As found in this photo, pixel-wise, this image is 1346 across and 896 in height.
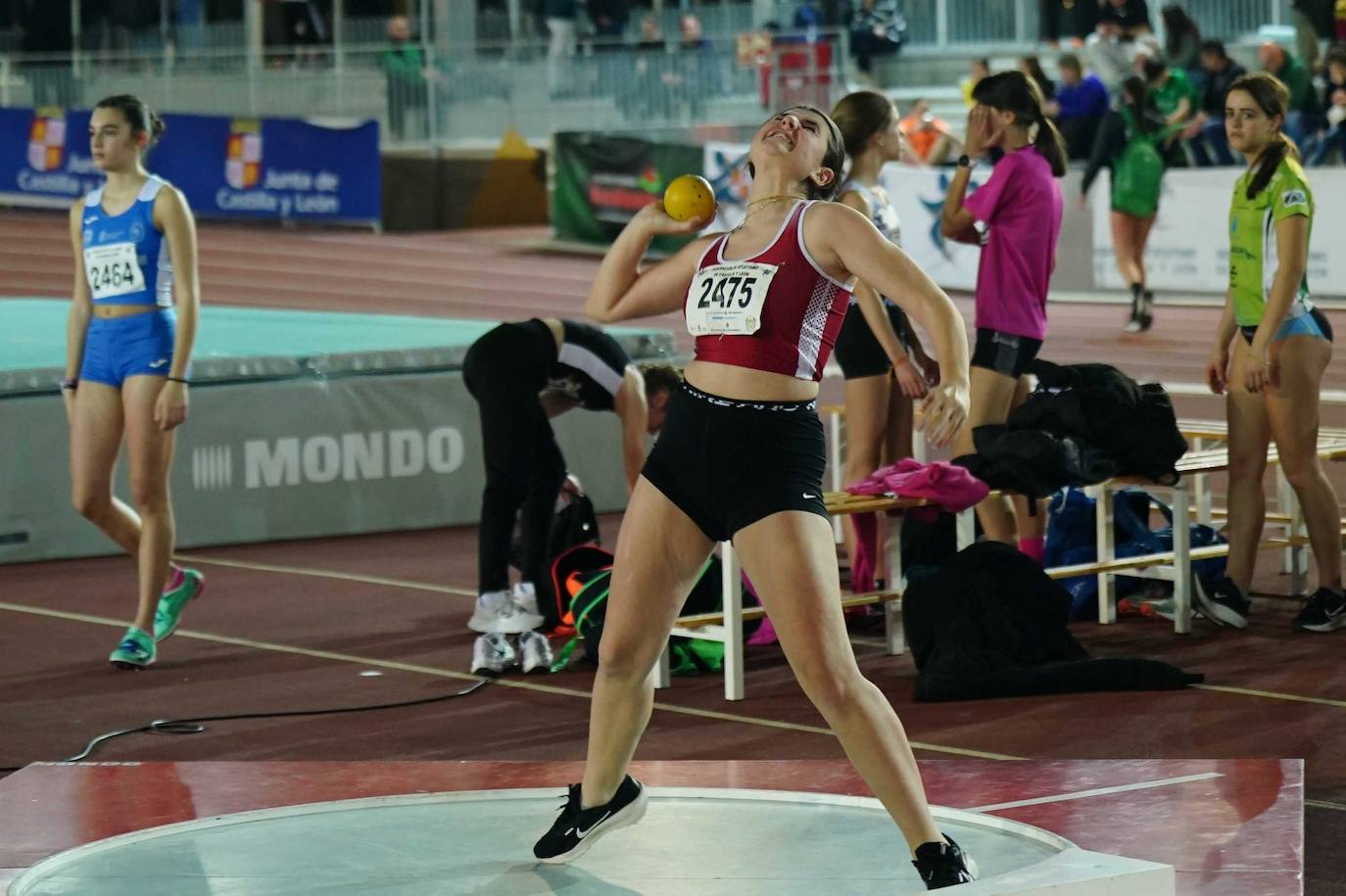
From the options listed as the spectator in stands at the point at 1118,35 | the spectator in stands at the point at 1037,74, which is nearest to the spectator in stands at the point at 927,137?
the spectator in stands at the point at 1037,74

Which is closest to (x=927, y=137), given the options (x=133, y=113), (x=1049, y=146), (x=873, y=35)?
(x=873, y=35)

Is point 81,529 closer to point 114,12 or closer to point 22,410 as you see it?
point 22,410

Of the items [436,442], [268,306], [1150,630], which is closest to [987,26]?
[268,306]

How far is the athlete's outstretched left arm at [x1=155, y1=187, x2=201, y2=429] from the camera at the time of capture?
283 inches

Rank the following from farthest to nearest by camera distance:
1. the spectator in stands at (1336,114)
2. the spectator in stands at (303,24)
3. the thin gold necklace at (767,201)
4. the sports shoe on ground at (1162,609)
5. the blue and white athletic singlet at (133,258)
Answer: the spectator in stands at (303,24), the spectator in stands at (1336,114), the sports shoe on ground at (1162,609), the blue and white athletic singlet at (133,258), the thin gold necklace at (767,201)

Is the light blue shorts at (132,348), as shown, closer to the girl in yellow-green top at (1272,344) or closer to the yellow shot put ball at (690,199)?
the yellow shot put ball at (690,199)

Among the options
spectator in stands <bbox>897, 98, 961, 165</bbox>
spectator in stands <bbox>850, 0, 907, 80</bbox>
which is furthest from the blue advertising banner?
spectator in stands <bbox>850, 0, 907, 80</bbox>

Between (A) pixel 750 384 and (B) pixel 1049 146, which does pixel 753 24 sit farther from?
(A) pixel 750 384

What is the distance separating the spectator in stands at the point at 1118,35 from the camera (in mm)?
22750

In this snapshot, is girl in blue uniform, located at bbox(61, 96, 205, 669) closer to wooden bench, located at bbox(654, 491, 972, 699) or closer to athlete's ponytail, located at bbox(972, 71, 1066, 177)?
Result: wooden bench, located at bbox(654, 491, 972, 699)

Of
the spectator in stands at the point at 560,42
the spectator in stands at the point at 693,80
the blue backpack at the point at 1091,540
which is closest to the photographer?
the blue backpack at the point at 1091,540

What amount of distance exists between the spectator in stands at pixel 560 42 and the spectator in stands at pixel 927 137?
550 centimetres

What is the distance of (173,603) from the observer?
771cm

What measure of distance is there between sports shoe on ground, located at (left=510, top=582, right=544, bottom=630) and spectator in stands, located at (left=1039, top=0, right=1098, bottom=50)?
17.3 m
